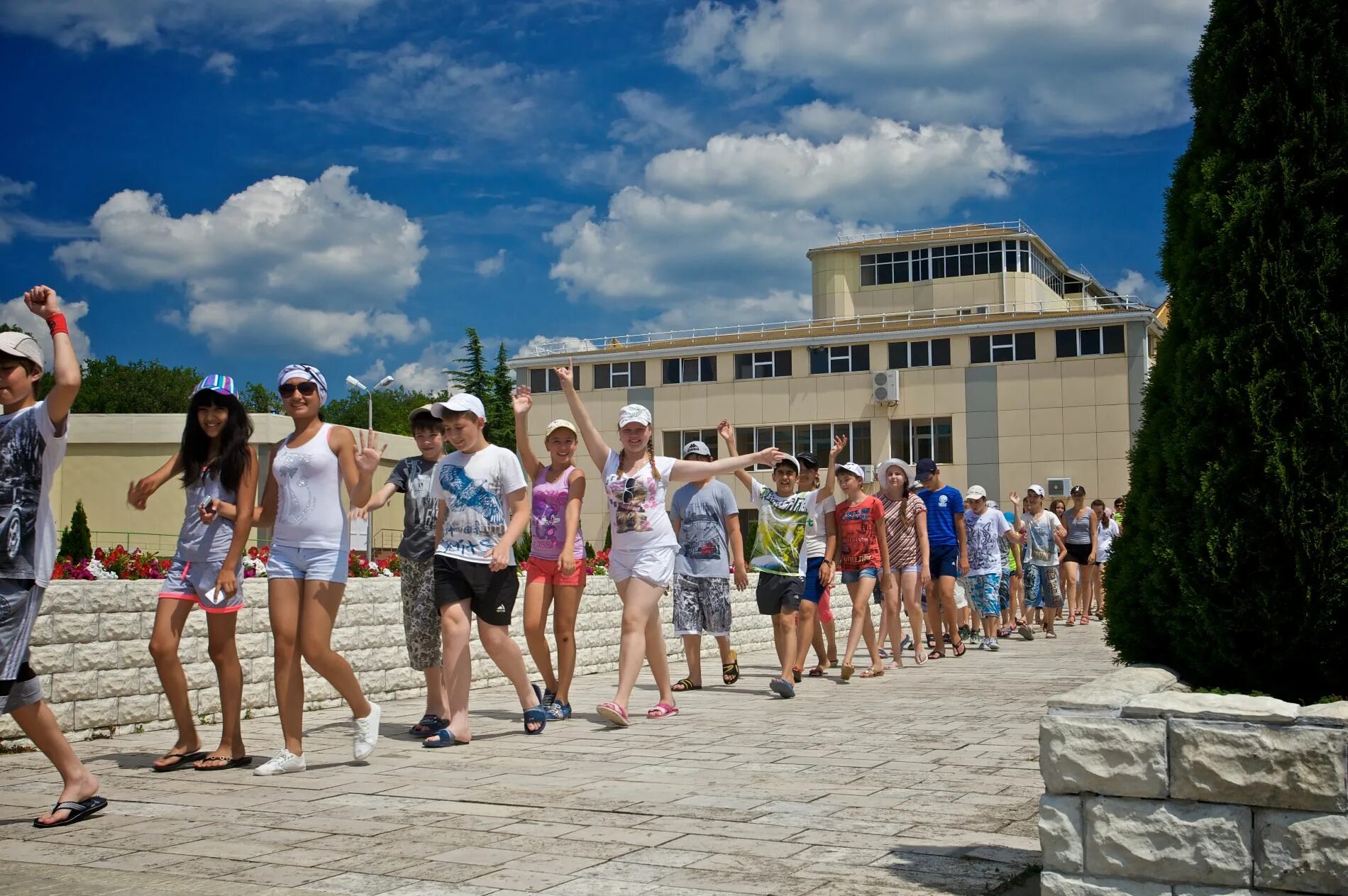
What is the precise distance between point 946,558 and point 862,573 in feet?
8.71

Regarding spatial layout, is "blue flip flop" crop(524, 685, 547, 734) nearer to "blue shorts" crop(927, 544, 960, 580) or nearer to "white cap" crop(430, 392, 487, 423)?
"white cap" crop(430, 392, 487, 423)

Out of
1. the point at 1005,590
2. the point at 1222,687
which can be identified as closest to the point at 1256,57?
the point at 1222,687

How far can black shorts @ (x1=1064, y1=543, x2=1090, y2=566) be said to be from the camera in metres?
20.6

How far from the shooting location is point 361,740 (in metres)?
7.07

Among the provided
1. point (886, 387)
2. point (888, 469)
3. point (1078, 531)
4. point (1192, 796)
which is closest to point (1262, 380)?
point (1192, 796)

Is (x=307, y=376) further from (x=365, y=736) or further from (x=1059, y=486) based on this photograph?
(x=1059, y=486)

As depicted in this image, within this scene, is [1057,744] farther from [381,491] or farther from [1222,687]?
[381,491]

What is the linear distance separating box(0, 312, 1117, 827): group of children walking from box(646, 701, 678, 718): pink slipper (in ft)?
0.08

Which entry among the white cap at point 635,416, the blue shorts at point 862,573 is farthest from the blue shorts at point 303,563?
the blue shorts at point 862,573

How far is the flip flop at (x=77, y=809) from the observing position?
552cm

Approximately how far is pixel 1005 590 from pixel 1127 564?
56.1ft

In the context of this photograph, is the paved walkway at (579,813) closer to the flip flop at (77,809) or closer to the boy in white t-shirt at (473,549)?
the flip flop at (77,809)

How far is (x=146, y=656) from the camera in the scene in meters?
8.52

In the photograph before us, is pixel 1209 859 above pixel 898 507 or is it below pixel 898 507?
below
